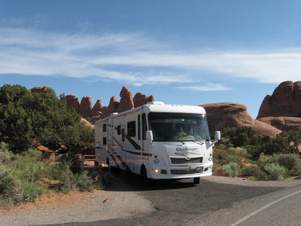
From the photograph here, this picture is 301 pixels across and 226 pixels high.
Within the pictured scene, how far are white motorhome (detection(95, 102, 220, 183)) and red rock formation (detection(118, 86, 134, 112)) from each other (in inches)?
3139

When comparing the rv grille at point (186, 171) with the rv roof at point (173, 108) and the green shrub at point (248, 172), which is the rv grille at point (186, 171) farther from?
the green shrub at point (248, 172)

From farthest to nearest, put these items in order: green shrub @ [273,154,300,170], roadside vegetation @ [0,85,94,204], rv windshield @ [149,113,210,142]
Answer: roadside vegetation @ [0,85,94,204]
green shrub @ [273,154,300,170]
rv windshield @ [149,113,210,142]

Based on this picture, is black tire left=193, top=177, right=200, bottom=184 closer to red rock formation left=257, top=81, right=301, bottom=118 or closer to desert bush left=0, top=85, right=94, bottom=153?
desert bush left=0, top=85, right=94, bottom=153

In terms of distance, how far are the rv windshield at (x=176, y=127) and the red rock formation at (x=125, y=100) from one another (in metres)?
80.8

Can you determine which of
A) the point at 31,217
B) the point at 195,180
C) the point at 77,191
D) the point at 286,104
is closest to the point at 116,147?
the point at 195,180

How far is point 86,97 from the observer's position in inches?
4272

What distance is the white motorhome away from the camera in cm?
1800

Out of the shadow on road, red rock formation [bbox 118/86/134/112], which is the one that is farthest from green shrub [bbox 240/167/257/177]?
red rock formation [bbox 118/86/134/112]

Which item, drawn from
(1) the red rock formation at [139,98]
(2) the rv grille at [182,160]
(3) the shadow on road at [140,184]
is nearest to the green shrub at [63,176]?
(3) the shadow on road at [140,184]

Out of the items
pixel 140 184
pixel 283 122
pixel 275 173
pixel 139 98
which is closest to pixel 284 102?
pixel 283 122

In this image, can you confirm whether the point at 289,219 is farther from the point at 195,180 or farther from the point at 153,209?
the point at 195,180

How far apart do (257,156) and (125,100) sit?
61.0m

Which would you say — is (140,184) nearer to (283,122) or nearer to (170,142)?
(170,142)

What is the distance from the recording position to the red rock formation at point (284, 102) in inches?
3418
